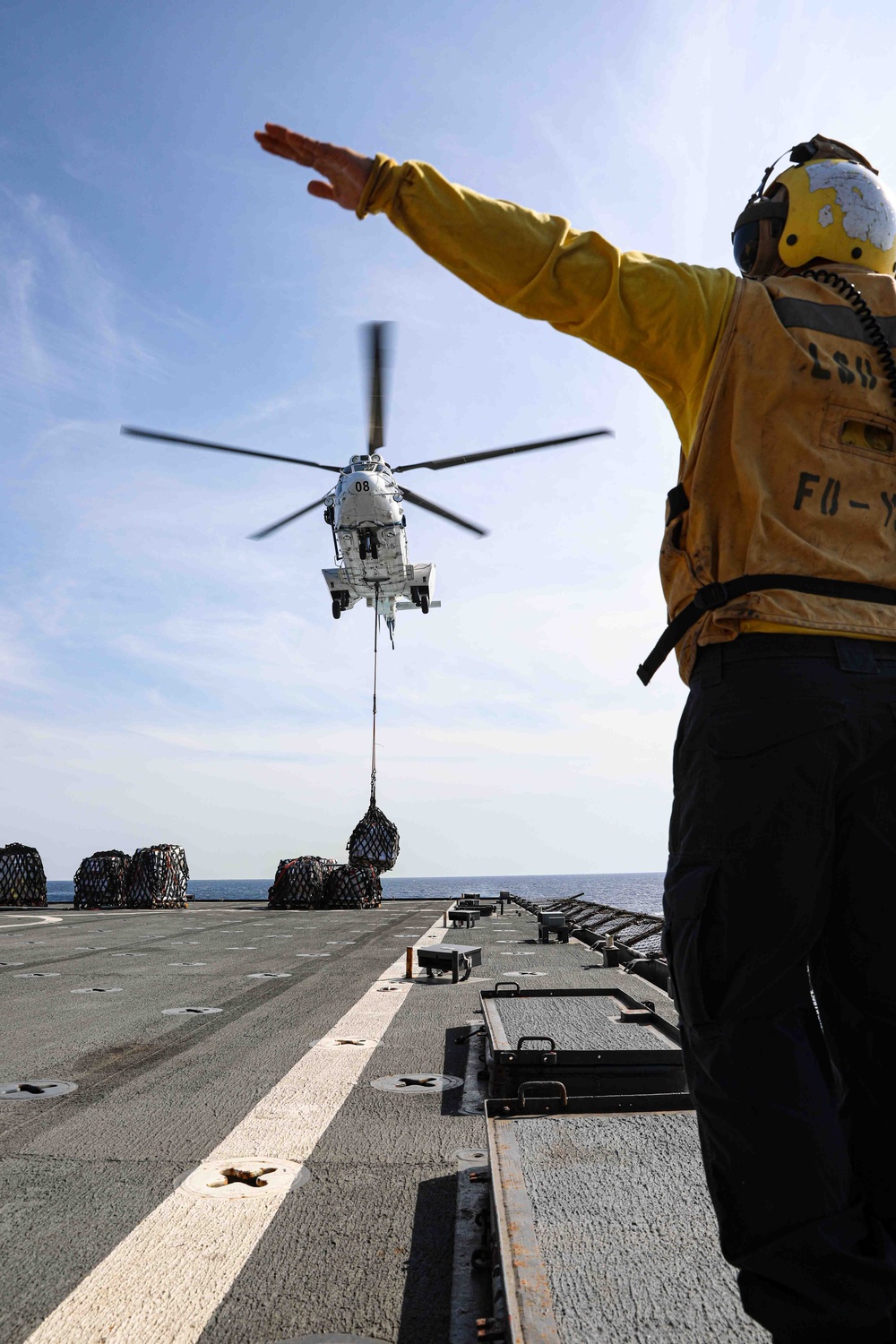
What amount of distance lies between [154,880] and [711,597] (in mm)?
36408

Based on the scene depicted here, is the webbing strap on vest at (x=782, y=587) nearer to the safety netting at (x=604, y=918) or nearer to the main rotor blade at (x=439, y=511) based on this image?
the safety netting at (x=604, y=918)

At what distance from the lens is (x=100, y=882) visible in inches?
1390

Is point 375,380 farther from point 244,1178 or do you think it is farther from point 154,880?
point 244,1178

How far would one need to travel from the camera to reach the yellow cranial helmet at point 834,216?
226 cm

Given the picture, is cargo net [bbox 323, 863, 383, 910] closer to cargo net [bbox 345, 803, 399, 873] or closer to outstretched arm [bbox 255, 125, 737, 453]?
cargo net [bbox 345, 803, 399, 873]

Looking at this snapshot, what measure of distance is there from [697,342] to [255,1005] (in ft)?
22.2

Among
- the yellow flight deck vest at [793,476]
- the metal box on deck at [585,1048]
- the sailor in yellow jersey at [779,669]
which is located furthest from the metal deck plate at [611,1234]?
the yellow flight deck vest at [793,476]

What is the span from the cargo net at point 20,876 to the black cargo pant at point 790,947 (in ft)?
127

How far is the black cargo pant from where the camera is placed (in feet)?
5.38

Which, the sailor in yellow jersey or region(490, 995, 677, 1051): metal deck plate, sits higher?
the sailor in yellow jersey

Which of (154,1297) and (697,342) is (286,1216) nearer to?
(154,1297)

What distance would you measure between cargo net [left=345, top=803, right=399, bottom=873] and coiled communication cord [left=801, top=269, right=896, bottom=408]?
122 feet

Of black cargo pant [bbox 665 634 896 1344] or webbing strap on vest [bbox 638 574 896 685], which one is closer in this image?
black cargo pant [bbox 665 634 896 1344]

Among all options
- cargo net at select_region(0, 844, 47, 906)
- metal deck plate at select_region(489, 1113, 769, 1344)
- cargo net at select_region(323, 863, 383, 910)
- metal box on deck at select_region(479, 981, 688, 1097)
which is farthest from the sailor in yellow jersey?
cargo net at select_region(0, 844, 47, 906)
